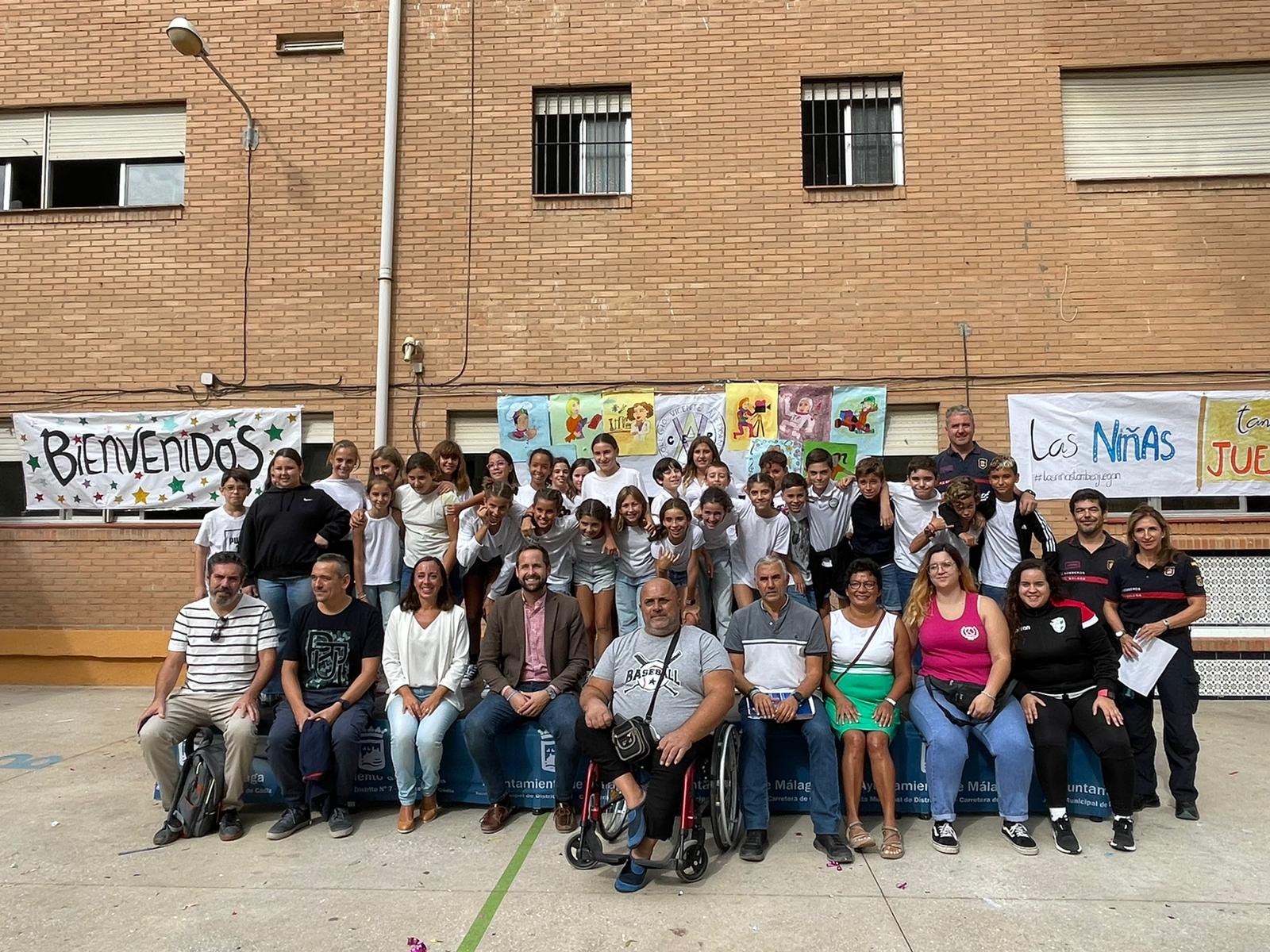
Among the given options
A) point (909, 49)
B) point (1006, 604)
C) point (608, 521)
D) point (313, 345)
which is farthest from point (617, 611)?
point (909, 49)

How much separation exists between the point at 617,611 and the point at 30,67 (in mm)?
9166

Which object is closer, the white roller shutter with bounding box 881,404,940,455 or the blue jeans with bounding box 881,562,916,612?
the blue jeans with bounding box 881,562,916,612

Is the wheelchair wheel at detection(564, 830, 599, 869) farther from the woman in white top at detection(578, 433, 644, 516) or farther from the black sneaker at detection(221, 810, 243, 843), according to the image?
the woman in white top at detection(578, 433, 644, 516)

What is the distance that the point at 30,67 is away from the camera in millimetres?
8930

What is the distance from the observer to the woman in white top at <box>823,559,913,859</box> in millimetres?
4223

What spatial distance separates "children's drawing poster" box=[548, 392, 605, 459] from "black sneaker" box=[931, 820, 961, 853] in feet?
16.1

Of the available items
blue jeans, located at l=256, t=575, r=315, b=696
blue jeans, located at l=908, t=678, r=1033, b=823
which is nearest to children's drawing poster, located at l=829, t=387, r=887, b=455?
blue jeans, located at l=908, t=678, r=1033, b=823

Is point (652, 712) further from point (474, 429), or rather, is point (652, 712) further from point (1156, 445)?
point (1156, 445)

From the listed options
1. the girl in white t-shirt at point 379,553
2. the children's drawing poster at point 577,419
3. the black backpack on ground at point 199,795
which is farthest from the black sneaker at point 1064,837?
the children's drawing poster at point 577,419

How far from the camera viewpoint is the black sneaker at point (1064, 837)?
405 cm

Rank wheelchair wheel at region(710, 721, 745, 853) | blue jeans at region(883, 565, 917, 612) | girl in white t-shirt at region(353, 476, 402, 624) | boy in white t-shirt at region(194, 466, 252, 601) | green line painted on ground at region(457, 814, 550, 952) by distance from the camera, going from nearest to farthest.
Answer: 1. green line painted on ground at region(457, 814, 550, 952)
2. wheelchair wheel at region(710, 721, 745, 853)
3. blue jeans at region(883, 565, 917, 612)
4. girl in white t-shirt at region(353, 476, 402, 624)
5. boy in white t-shirt at region(194, 466, 252, 601)

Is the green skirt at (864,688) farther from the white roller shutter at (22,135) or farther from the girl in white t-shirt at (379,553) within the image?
the white roller shutter at (22,135)

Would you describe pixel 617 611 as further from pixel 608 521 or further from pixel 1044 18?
pixel 1044 18

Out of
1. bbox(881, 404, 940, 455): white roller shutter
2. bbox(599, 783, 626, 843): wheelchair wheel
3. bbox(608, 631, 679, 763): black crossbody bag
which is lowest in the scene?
bbox(599, 783, 626, 843): wheelchair wheel
